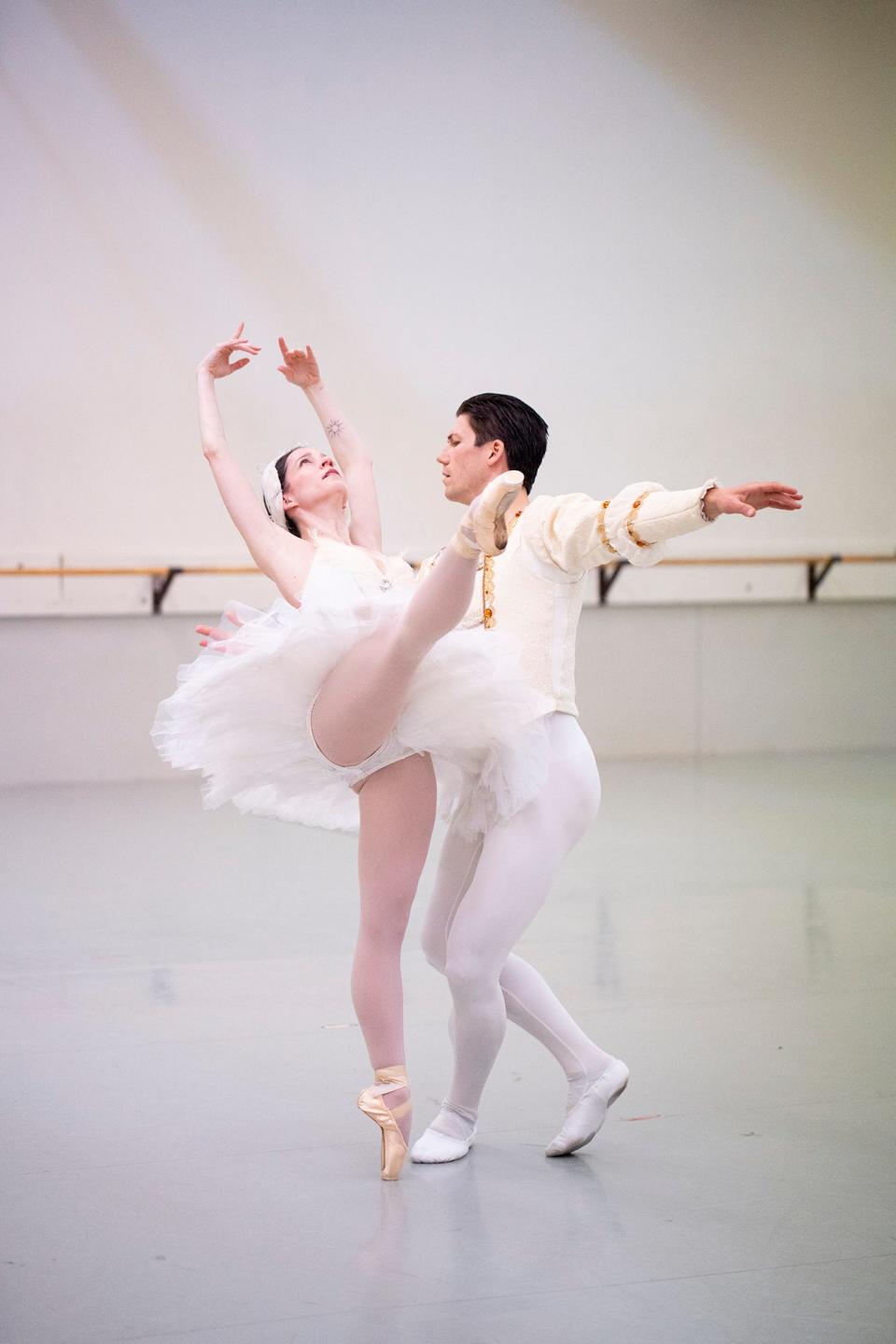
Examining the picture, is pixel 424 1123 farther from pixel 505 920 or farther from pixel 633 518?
pixel 633 518

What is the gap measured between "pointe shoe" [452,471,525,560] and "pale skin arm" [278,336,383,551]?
681 mm

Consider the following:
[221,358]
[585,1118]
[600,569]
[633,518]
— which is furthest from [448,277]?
[585,1118]

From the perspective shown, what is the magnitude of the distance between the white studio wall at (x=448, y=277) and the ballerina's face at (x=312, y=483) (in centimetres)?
455

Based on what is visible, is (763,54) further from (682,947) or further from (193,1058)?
(193,1058)

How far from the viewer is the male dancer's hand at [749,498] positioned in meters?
1.93

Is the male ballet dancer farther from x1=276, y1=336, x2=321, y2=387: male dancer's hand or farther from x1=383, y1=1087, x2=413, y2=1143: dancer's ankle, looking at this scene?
x1=276, y1=336, x2=321, y2=387: male dancer's hand

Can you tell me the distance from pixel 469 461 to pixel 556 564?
0.76 ft

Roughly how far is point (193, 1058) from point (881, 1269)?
1.31m

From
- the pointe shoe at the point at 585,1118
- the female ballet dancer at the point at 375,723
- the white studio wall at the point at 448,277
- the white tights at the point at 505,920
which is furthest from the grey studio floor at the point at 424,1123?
the white studio wall at the point at 448,277

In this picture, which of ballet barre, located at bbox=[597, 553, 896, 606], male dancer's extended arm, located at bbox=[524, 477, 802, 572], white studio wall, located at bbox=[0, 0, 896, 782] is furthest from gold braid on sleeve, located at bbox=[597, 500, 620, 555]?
ballet barre, located at bbox=[597, 553, 896, 606]

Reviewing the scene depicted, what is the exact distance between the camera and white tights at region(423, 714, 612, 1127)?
2047 mm

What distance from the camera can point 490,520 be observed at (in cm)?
181

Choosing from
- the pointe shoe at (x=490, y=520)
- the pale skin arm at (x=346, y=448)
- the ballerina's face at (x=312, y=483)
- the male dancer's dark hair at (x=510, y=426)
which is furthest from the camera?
the pale skin arm at (x=346, y=448)

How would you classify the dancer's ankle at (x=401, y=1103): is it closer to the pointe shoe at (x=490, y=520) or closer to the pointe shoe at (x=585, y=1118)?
the pointe shoe at (x=585, y=1118)
